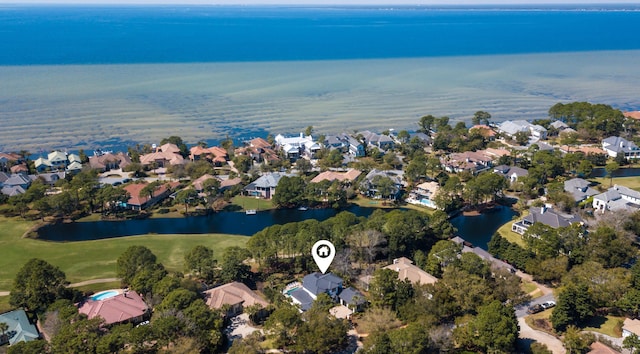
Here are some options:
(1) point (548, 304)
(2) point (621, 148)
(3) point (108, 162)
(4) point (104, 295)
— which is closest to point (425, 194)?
(1) point (548, 304)

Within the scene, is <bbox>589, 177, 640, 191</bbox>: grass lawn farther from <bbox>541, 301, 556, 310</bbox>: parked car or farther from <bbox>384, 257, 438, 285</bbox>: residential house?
<bbox>384, 257, 438, 285</bbox>: residential house

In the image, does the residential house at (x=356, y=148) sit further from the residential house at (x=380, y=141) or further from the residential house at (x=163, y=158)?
the residential house at (x=163, y=158)

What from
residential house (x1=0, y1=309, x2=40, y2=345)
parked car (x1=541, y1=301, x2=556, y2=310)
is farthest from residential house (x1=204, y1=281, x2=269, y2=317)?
parked car (x1=541, y1=301, x2=556, y2=310)

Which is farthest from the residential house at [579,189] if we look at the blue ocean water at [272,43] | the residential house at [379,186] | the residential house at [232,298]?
the blue ocean water at [272,43]

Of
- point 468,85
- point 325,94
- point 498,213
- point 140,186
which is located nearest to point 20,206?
point 140,186

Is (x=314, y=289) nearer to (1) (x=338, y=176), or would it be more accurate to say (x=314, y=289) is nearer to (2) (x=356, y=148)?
(1) (x=338, y=176)

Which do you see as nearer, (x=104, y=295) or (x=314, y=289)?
(x=314, y=289)
